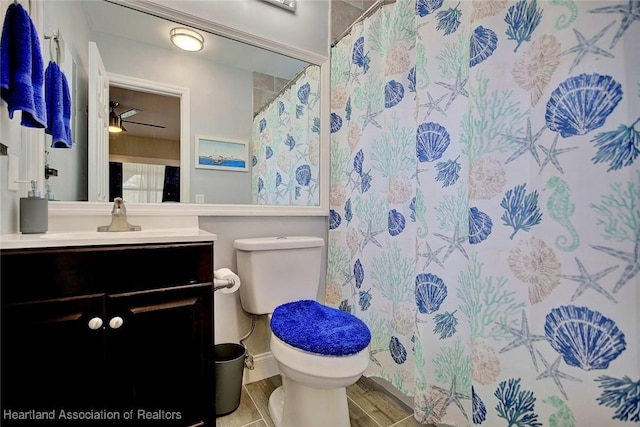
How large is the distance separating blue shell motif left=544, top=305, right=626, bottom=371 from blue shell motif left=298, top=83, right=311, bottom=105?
63.9 inches

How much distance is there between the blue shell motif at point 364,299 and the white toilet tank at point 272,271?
0.28 meters

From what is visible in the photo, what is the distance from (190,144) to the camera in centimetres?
150

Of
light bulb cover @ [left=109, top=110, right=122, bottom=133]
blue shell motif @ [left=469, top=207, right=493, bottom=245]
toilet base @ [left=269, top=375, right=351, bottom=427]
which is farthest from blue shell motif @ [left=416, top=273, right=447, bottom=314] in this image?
light bulb cover @ [left=109, top=110, right=122, bottom=133]

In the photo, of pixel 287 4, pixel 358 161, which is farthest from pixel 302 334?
pixel 287 4

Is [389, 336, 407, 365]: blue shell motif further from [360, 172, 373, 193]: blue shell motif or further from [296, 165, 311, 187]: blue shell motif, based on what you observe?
[296, 165, 311, 187]: blue shell motif

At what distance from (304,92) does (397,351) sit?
5.16 feet

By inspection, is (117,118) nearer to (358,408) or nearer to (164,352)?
(164,352)

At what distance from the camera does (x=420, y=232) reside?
3.88 ft

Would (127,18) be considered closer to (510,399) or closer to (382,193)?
(382,193)

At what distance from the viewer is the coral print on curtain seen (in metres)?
0.72

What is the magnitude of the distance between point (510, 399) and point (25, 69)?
1.78m

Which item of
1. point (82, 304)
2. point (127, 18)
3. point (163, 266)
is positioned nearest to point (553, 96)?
point (163, 266)

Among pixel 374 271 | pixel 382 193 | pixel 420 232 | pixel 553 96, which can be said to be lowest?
pixel 374 271

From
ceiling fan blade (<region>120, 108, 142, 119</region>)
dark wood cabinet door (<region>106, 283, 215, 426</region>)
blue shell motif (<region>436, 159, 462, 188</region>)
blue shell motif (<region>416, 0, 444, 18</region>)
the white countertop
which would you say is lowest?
dark wood cabinet door (<region>106, 283, 215, 426</region>)
